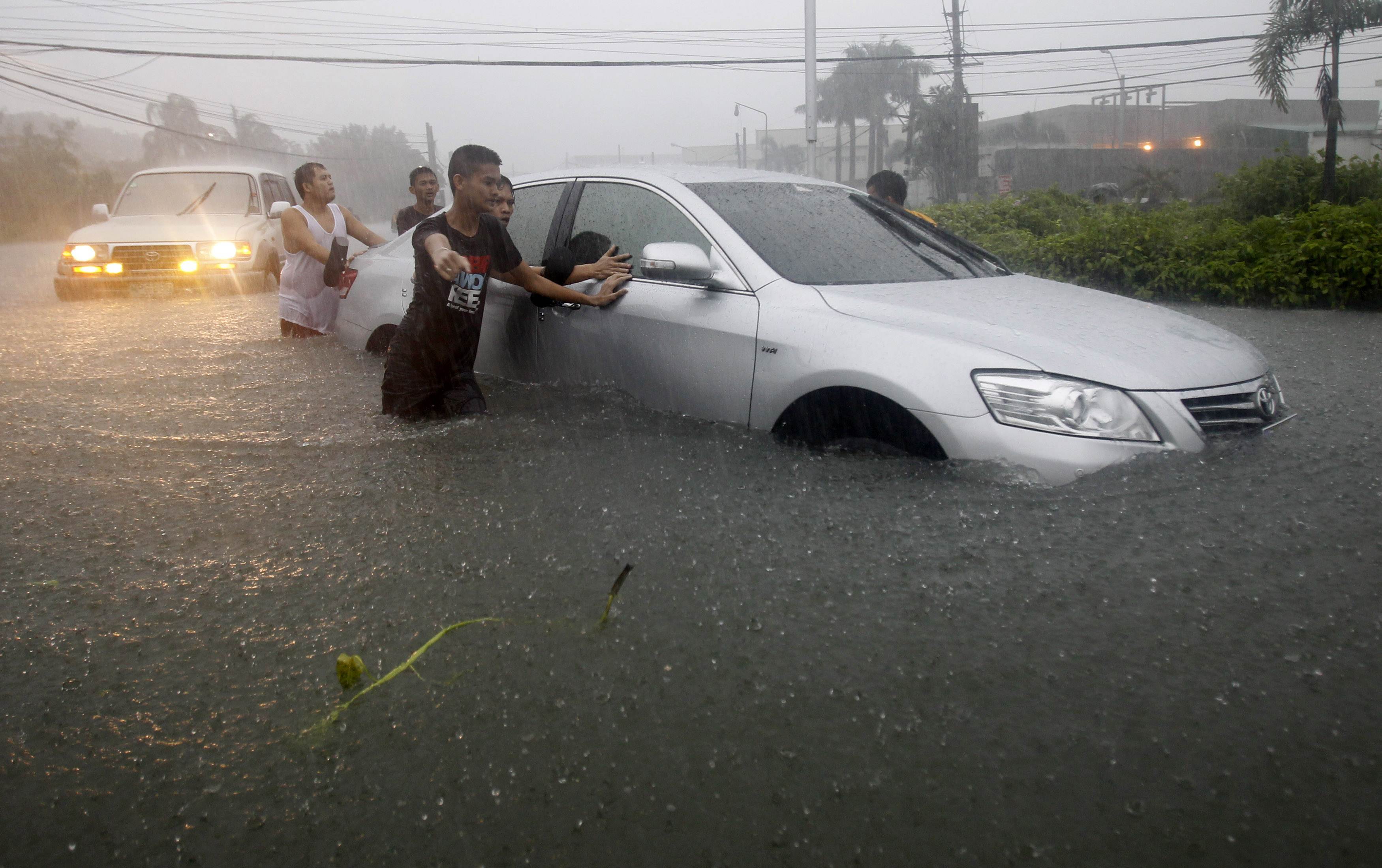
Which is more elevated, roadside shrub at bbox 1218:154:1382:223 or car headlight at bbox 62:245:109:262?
roadside shrub at bbox 1218:154:1382:223

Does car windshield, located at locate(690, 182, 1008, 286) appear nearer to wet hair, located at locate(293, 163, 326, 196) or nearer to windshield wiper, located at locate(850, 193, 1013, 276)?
windshield wiper, located at locate(850, 193, 1013, 276)

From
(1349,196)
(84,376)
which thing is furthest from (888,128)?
(84,376)

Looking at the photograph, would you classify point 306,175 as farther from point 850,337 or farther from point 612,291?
point 850,337

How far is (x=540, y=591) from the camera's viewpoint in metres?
2.92

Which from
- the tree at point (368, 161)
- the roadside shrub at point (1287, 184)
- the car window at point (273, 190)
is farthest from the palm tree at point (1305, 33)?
the tree at point (368, 161)

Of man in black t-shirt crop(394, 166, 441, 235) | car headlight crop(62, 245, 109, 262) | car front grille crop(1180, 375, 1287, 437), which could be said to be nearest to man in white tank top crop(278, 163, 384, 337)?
man in black t-shirt crop(394, 166, 441, 235)

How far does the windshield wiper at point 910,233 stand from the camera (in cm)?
455

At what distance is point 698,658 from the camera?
98.3 inches

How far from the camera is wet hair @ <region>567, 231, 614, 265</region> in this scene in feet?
15.6

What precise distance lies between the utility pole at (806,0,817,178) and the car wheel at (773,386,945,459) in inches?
713

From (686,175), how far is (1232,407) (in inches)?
96.6

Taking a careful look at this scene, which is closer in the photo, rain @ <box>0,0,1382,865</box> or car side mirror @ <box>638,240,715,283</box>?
rain @ <box>0,0,1382,865</box>

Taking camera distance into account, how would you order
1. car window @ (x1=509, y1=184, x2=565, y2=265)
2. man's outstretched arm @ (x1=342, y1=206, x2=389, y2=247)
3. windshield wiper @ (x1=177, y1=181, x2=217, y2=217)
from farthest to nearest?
windshield wiper @ (x1=177, y1=181, x2=217, y2=217) < man's outstretched arm @ (x1=342, y1=206, x2=389, y2=247) < car window @ (x1=509, y1=184, x2=565, y2=265)

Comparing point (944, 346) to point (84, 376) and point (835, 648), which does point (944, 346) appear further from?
point (84, 376)
